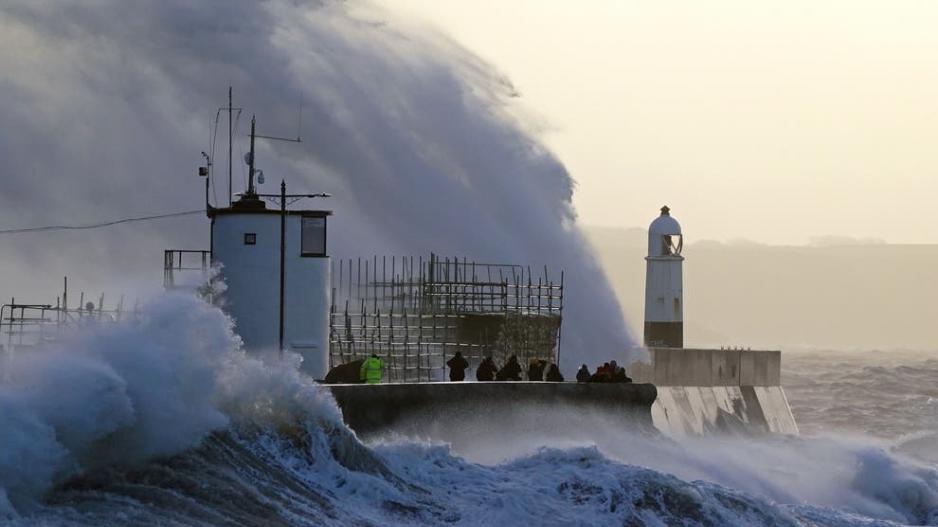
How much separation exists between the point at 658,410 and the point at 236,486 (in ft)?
38.9

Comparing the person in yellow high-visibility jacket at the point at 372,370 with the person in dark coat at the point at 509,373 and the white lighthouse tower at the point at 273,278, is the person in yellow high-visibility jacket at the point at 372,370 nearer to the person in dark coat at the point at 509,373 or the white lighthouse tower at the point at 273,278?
the white lighthouse tower at the point at 273,278

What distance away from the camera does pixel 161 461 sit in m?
14.9

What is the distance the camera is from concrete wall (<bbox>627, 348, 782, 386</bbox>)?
28.0 meters

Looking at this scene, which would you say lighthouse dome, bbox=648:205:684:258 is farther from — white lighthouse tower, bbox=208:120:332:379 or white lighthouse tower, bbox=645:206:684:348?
white lighthouse tower, bbox=208:120:332:379

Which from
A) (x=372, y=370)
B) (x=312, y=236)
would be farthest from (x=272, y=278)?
(x=372, y=370)

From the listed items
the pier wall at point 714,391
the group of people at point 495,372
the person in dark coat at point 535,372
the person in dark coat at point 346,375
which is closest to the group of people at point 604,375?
the group of people at point 495,372

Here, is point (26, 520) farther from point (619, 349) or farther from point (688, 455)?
point (619, 349)

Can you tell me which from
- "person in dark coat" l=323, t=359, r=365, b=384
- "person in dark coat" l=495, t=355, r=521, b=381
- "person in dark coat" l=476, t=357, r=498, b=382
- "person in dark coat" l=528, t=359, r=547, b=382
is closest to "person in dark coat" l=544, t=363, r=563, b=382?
"person in dark coat" l=528, t=359, r=547, b=382

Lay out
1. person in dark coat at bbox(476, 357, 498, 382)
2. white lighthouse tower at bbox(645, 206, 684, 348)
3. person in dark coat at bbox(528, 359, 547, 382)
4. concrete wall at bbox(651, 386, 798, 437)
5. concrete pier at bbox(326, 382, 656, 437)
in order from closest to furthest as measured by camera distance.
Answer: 1. concrete pier at bbox(326, 382, 656, 437)
2. person in dark coat at bbox(476, 357, 498, 382)
3. person in dark coat at bbox(528, 359, 547, 382)
4. concrete wall at bbox(651, 386, 798, 437)
5. white lighthouse tower at bbox(645, 206, 684, 348)

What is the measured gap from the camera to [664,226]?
31281 mm

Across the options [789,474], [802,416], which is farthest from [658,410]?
[802,416]

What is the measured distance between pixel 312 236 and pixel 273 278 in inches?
34.2

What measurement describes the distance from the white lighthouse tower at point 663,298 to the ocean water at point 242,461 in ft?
27.9

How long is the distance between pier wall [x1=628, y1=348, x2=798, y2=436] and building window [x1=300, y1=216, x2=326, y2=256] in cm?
602
